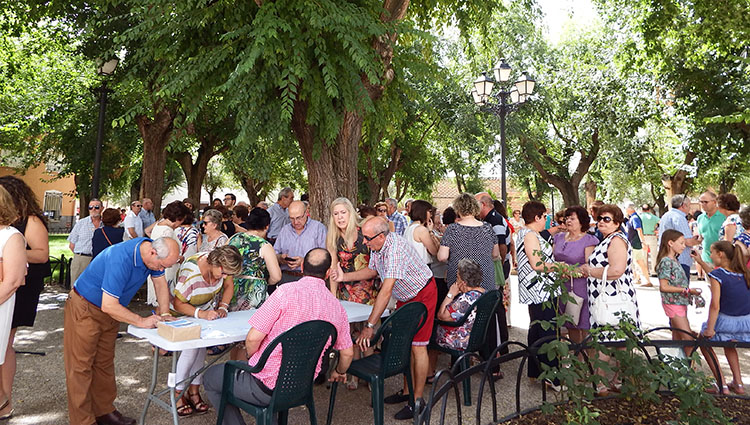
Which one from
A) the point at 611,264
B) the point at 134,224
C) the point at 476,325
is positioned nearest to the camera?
the point at 476,325

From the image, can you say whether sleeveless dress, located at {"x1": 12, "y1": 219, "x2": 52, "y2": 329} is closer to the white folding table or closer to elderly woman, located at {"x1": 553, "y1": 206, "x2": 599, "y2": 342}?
the white folding table

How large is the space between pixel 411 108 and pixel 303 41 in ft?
45.1

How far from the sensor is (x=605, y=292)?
15.6ft

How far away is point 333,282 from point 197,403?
1.64m

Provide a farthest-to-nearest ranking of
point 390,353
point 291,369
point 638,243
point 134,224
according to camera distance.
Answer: point 638,243 < point 134,224 < point 390,353 < point 291,369

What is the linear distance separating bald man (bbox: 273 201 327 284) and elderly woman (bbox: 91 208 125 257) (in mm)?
3159

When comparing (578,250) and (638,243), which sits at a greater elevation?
(578,250)

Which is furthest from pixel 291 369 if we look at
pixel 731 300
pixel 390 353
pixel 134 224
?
pixel 134 224

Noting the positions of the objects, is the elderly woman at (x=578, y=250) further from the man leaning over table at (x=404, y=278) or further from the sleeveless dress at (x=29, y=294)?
the sleeveless dress at (x=29, y=294)

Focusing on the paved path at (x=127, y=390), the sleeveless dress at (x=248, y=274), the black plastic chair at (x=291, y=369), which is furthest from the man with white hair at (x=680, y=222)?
the black plastic chair at (x=291, y=369)

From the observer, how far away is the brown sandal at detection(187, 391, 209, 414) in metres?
4.38

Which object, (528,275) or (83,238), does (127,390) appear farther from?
(83,238)

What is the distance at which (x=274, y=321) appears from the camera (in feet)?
10.6

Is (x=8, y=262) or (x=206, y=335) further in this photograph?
(x=8, y=262)
